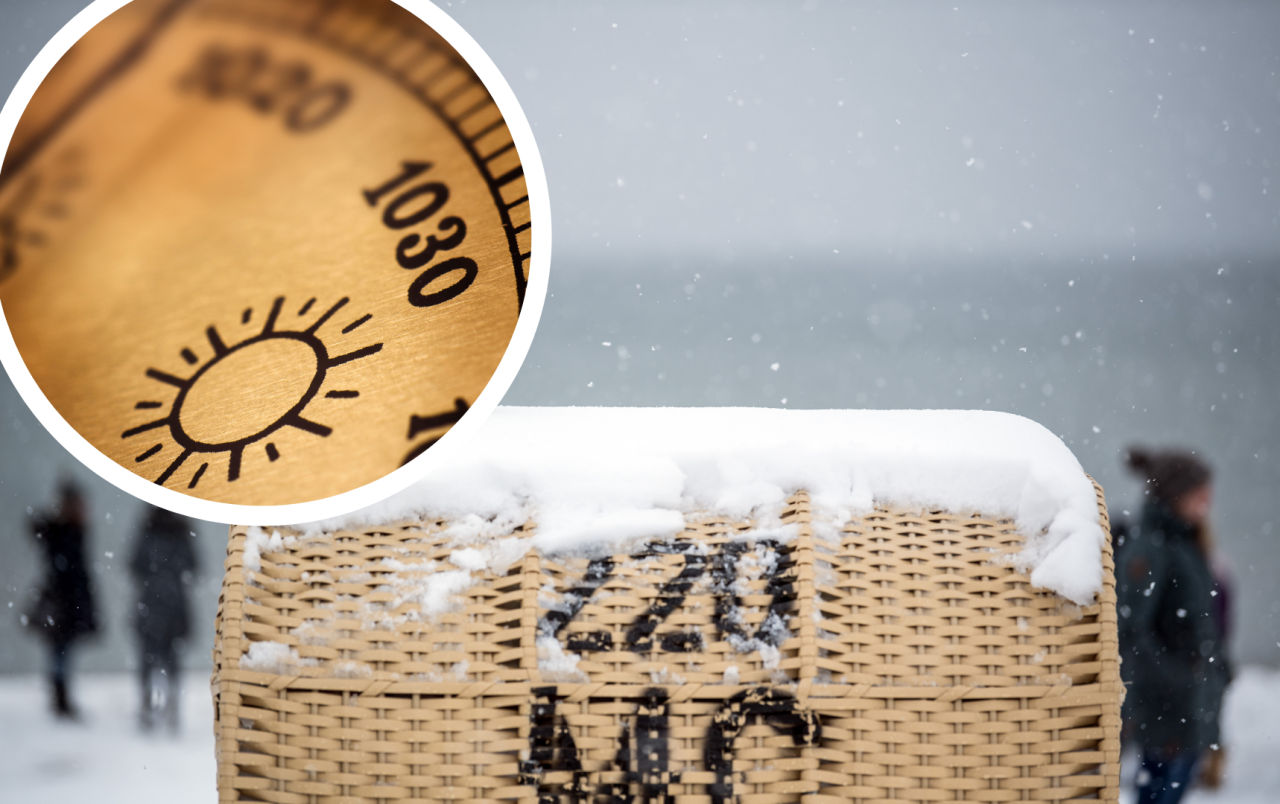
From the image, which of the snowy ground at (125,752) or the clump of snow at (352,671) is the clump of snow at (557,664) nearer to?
the clump of snow at (352,671)

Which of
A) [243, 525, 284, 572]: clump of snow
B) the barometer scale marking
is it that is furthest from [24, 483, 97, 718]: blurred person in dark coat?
the barometer scale marking

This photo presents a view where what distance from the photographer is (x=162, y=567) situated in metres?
3.18

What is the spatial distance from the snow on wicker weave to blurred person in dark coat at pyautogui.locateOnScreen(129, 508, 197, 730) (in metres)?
2.64

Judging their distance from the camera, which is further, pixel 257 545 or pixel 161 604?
pixel 161 604

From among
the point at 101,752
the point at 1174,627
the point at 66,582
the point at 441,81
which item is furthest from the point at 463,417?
the point at 66,582

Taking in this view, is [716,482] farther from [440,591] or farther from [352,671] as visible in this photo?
[352,671]

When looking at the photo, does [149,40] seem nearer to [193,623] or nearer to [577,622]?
[577,622]

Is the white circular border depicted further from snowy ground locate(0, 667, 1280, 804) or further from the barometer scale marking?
snowy ground locate(0, 667, 1280, 804)

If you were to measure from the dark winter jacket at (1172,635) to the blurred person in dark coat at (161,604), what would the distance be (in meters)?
3.20

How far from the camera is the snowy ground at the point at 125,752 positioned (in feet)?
9.29

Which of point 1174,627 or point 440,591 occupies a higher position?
point 440,591

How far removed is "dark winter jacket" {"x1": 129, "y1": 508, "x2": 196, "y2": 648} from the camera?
10.2 ft

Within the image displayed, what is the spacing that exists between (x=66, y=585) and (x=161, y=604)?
44cm

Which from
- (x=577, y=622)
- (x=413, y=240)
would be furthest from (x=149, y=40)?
(x=577, y=622)
